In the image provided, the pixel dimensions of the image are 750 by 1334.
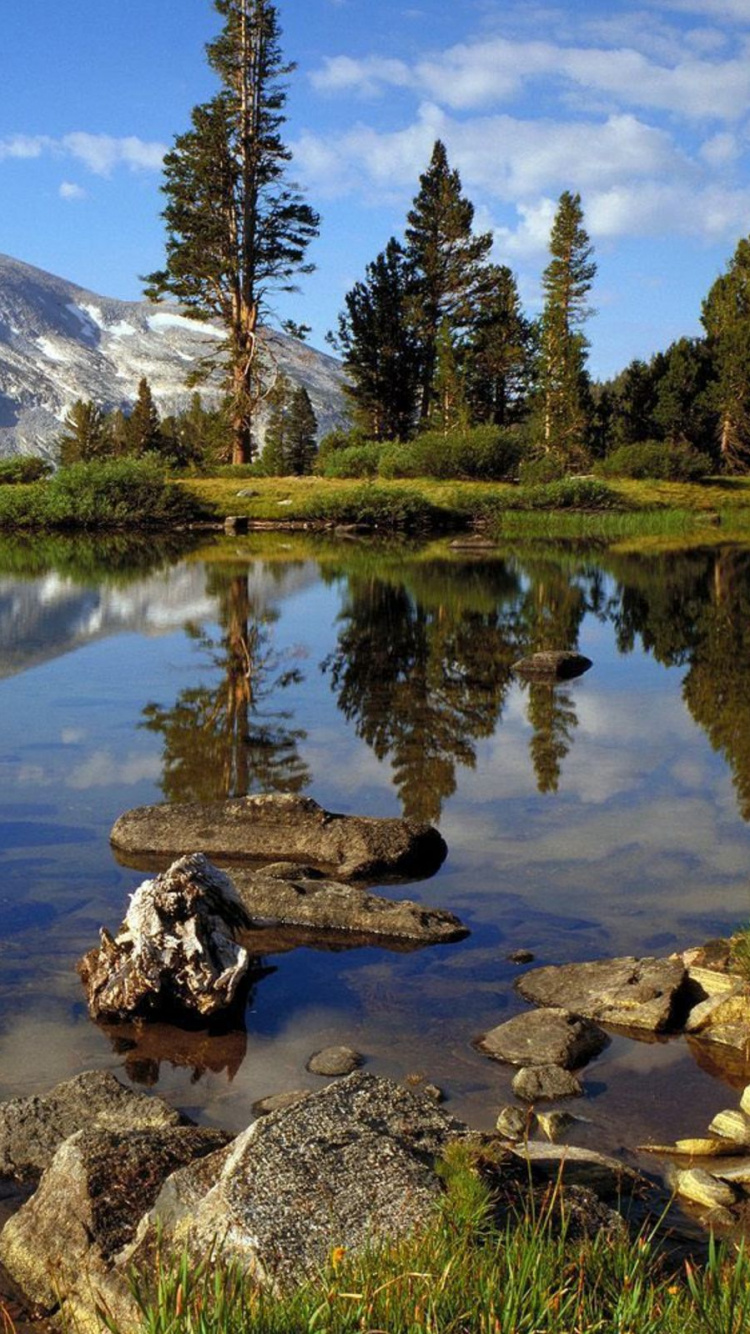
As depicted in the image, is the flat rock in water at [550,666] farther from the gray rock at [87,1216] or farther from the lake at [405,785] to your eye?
the gray rock at [87,1216]

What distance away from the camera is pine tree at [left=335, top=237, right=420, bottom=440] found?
72125 mm

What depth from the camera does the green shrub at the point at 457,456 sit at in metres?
58.6

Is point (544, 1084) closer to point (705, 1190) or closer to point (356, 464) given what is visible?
point (705, 1190)

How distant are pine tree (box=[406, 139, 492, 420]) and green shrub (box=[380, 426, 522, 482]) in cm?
1298

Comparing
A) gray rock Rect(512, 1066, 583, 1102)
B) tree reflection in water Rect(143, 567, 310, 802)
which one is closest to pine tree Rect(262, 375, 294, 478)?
tree reflection in water Rect(143, 567, 310, 802)

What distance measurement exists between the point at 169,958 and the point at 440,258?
7108cm

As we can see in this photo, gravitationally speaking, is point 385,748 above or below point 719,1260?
below

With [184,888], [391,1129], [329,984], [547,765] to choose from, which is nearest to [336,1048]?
A: [329,984]

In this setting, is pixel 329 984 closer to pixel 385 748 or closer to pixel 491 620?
pixel 385 748

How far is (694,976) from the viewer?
23.6 feet

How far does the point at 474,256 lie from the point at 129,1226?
73.7 meters

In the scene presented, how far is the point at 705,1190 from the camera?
4.81 meters

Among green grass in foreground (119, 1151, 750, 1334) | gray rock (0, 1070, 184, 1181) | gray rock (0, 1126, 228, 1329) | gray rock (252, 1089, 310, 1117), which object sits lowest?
gray rock (252, 1089, 310, 1117)

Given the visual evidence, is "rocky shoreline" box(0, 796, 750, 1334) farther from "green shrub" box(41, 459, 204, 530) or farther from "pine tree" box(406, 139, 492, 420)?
"pine tree" box(406, 139, 492, 420)
